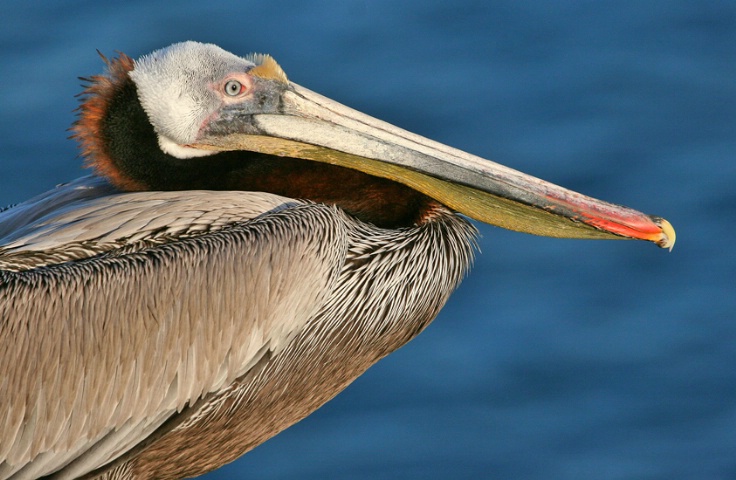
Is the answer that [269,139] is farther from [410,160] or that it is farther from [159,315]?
[159,315]

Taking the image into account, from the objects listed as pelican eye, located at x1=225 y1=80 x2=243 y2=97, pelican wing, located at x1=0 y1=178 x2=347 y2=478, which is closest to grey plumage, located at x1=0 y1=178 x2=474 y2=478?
pelican wing, located at x1=0 y1=178 x2=347 y2=478

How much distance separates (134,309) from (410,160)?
1.04 meters

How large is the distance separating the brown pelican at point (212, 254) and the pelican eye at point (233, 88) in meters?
0.01

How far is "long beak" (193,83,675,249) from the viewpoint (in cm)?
535

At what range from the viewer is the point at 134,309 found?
5164 mm

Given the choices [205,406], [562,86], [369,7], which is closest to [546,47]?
[562,86]

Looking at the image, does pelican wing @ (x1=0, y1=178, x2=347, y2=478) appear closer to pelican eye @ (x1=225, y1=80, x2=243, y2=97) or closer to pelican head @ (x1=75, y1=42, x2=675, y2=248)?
pelican head @ (x1=75, y1=42, x2=675, y2=248)

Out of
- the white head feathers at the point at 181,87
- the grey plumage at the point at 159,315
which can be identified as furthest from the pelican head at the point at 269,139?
the grey plumage at the point at 159,315

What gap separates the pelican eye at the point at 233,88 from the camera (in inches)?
213

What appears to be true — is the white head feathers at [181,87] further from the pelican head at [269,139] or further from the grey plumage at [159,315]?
the grey plumage at [159,315]

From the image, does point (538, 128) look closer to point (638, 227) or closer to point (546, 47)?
point (546, 47)

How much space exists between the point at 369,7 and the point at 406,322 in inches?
175

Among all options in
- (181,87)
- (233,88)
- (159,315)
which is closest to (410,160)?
(233,88)

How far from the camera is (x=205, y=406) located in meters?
5.30
